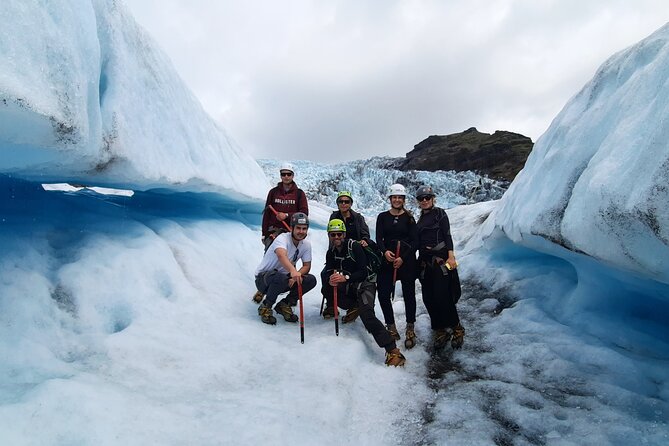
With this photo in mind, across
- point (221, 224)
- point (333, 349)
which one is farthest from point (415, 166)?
point (333, 349)

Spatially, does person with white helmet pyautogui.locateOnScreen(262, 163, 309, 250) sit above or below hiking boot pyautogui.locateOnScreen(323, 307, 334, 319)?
above

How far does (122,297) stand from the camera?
3.84 meters

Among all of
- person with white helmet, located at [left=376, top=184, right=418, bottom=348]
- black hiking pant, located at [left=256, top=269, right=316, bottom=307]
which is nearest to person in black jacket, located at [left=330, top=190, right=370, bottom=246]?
person with white helmet, located at [left=376, top=184, right=418, bottom=348]

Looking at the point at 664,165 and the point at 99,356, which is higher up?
the point at 664,165

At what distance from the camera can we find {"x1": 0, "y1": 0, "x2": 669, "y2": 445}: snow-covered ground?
2.48 metres

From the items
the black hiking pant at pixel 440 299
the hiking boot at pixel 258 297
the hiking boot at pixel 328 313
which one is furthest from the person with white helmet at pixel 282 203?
the black hiking pant at pixel 440 299

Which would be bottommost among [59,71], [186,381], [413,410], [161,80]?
[413,410]

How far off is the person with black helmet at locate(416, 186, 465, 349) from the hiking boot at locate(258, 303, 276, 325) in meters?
1.76

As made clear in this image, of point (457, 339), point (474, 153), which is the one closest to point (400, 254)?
point (457, 339)

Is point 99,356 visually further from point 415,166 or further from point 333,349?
point 415,166

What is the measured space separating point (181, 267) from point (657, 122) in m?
4.88

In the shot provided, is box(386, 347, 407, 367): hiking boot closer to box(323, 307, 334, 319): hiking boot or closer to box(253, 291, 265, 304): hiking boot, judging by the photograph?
box(323, 307, 334, 319): hiking boot

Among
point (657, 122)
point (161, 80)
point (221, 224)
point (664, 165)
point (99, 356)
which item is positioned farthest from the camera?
point (221, 224)

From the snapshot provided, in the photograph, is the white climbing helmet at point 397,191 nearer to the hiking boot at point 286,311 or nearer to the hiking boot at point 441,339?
the hiking boot at point 441,339
